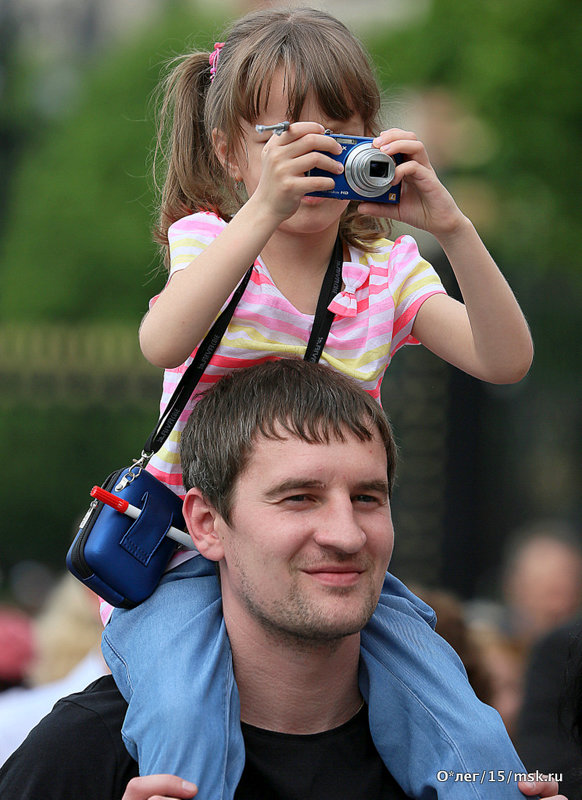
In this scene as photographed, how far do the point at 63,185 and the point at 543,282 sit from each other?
4815mm

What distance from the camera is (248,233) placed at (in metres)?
2.66

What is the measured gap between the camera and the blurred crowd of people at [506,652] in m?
4.86

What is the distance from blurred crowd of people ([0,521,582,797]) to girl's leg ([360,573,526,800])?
1.64ft

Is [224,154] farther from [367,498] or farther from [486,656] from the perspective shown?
[486,656]

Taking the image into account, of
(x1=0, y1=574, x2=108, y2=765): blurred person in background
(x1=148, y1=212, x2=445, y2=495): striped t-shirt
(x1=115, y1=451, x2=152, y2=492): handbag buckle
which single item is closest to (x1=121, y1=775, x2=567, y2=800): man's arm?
(x1=115, y1=451, x2=152, y2=492): handbag buckle

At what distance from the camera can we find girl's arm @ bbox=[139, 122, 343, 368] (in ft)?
8.67

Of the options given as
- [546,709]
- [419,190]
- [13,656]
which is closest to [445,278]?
[546,709]

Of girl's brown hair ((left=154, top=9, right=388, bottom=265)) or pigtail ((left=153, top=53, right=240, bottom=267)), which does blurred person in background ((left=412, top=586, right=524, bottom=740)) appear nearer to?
girl's brown hair ((left=154, top=9, right=388, bottom=265))

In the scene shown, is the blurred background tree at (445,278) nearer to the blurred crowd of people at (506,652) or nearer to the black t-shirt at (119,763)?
the blurred crowd of people at (506,652)

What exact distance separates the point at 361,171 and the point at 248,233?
0.30 m

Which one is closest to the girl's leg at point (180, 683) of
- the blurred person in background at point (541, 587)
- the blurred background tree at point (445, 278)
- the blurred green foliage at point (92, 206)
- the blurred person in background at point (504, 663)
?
the blurred person in background at point (504, 663)

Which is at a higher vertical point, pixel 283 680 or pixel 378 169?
pixel 378 169

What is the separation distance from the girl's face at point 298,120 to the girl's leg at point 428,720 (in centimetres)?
108

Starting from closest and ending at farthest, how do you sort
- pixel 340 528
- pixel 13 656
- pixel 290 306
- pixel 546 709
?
pixel 340 528
pixel 290 306
pixel 546 709
pixel 13 656
